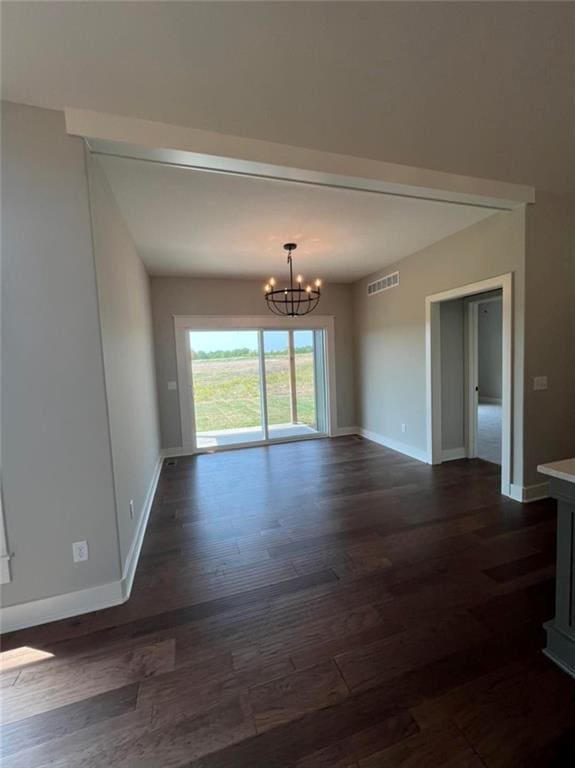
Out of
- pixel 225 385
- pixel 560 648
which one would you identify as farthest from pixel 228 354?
pixel 560 648

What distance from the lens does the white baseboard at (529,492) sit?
3.22 m

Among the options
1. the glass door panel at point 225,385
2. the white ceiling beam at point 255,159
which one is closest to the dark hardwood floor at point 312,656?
the white ceiling beam at point 255,159

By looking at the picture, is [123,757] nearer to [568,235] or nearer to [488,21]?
[488,21]

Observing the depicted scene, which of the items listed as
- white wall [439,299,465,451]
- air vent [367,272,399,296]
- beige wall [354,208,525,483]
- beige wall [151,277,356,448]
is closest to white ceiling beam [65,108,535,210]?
beige wall [354,208,525,483]

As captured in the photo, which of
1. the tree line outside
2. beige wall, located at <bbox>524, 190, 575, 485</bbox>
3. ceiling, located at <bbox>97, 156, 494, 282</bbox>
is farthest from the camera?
the tree line outside

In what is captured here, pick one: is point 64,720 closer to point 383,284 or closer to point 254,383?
point 254,383

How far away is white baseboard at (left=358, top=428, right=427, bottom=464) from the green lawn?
1495 mm

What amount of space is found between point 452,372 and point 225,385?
3.57 metres

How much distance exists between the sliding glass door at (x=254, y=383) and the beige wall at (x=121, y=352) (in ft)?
6.61

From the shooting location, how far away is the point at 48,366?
1.84 m

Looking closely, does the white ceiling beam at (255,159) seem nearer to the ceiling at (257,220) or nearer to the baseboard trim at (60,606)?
the ceiling at (257,220)

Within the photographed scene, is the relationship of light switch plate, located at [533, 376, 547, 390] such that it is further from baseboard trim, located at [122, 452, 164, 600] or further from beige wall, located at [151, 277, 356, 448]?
baseboard trim, located at [122, 452, 164, 600]

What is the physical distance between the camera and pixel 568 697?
1.41 metres

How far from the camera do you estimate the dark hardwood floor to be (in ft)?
4.17
